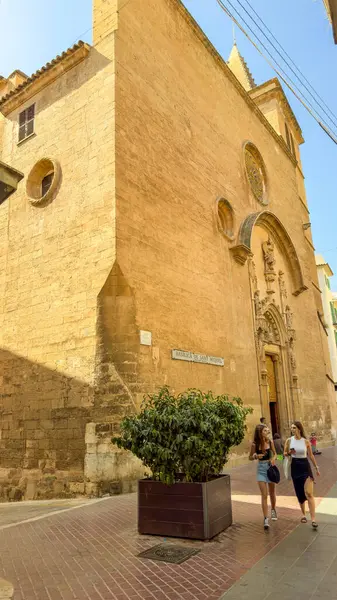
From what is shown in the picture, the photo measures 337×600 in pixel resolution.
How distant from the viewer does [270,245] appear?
1781 centimetres

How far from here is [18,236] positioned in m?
12.0

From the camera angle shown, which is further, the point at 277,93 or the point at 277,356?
the point at 277,93

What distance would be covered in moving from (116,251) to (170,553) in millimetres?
6065

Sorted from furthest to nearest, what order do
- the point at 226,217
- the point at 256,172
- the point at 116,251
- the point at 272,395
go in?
the point at 256,172
the point at 272,395
the point at 226,217
the point at 116,251

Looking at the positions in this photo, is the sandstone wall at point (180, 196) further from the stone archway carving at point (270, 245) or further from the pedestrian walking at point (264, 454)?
the pedestrian walking at point (264, 454)

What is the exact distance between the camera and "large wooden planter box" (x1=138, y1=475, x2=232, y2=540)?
4.91 meters

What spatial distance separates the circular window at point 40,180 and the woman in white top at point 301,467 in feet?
27.9

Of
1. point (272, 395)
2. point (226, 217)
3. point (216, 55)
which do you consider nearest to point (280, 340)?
point (272, 395)

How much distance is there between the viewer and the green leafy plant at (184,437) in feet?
16.8

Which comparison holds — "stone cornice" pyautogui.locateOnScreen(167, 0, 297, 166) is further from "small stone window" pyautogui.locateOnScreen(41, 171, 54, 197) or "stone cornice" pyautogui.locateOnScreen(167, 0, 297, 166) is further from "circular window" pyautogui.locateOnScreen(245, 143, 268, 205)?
"small stone window" pyautogui.locateOnScreen(41, 171, 54, 197)

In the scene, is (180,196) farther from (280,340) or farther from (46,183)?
(280,340)

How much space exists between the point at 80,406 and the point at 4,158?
27.0 feet

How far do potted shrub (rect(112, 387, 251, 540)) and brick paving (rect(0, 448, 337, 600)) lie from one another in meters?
0.19

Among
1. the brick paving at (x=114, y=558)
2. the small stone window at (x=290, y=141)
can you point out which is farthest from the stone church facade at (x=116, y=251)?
the small stone window at (x=290, y=141)
